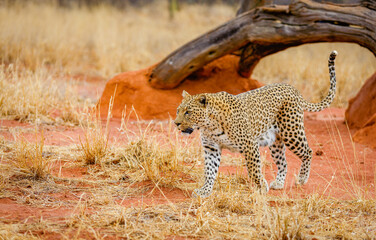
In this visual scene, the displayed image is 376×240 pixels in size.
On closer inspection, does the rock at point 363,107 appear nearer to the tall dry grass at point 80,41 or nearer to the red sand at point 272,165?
the red sand at point 272,165

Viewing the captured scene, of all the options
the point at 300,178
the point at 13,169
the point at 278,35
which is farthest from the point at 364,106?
the point at 13,169

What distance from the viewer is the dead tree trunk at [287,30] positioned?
748cm

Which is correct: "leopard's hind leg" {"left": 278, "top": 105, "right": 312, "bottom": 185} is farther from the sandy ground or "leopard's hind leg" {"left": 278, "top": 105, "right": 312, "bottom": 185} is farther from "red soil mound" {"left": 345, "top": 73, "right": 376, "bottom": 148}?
"red soil mound" {"left": 345, "top": 73, "right": 376, "bottom": 148}

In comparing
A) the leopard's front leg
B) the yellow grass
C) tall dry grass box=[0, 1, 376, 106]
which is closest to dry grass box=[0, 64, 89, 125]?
the yellow grass

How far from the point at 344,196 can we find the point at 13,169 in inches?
137

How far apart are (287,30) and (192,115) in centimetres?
341

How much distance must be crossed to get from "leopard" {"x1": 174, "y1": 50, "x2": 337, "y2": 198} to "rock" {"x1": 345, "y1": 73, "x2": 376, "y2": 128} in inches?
119

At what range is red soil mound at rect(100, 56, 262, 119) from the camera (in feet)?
29.4

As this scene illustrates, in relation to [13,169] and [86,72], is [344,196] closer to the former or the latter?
[13,169]

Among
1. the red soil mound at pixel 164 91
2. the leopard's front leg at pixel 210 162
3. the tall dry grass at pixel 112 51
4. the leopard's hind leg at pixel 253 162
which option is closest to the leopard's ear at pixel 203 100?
the leopard's front leg at pixel 210 162

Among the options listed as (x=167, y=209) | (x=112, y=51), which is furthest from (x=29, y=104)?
(x=112, y=51)

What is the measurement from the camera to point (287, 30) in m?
7.60

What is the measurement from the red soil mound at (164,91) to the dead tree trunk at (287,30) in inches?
24.0

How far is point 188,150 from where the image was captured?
6172 millimetres
